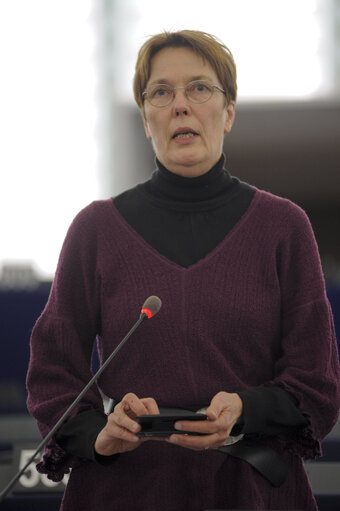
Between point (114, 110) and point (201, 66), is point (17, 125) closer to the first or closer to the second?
point (114, 110)

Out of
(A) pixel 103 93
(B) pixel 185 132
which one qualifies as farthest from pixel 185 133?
(A) pixel 103 93

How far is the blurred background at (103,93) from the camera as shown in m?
5.40

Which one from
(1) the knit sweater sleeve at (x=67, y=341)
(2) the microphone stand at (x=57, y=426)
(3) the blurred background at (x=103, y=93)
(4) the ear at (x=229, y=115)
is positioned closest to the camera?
(2) the microphone stand at (x=57, y=426)

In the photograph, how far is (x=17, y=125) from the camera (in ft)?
19.5

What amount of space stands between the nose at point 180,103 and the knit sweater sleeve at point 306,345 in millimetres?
238

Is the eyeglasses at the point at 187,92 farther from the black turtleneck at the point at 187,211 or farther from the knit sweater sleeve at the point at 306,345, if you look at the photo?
the knit sweater sleeve at the point at 306,345

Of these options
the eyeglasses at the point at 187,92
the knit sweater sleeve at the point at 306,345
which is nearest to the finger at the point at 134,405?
the knit sweater sleeve at the point at 306,345

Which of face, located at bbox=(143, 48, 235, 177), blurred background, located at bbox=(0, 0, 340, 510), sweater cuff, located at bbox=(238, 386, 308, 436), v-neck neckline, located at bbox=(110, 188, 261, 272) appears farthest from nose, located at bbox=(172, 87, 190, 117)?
blurred background, located at bbox=(0, 0, 340, 510)

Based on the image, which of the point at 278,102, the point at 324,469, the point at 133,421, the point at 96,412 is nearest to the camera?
the point at 133,421

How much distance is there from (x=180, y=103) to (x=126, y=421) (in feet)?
1.61

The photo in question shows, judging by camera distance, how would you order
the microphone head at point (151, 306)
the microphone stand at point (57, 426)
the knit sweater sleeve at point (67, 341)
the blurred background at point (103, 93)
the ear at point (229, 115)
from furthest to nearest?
the blurred background at point (103, 93) < the ear at point (229, 115) < the knit sweater sleeve at point (67, 341) < the microphone head at point (151, 306) < the microphone stand at point (57, 426)

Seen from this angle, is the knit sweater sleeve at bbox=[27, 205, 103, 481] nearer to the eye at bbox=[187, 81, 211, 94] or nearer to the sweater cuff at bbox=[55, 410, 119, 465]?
the sweater cuff at bbox=[55, 410, 119, 465]

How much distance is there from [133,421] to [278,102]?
13.3 ft

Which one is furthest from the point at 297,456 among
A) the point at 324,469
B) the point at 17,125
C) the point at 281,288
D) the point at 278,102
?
the point at 17,125
